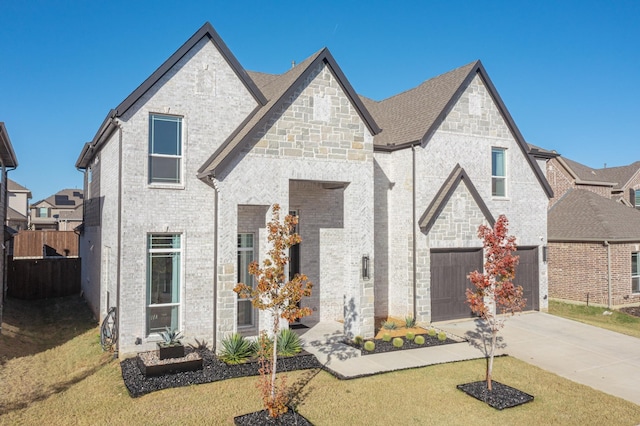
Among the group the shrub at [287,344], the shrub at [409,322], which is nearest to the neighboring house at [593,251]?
the shrub at [409,322]

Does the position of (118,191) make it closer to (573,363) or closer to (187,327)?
(187,327)

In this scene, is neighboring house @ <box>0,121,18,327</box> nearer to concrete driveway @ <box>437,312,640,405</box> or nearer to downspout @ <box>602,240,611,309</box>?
concrete driveway @ <box>437,312,640,405</box>

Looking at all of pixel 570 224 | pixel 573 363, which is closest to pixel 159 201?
pixel 573 363

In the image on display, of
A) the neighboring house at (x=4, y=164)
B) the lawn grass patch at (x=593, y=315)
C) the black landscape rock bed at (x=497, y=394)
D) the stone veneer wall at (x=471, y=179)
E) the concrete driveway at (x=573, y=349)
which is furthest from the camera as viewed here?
the lawn grass patch at (x=593, y=315)

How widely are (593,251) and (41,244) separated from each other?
108 feet

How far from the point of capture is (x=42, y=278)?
21.1 meters

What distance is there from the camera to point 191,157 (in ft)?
40.7

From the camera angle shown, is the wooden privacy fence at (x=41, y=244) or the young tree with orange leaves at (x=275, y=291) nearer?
the young tree with orange leaves at (x=275, y=291)

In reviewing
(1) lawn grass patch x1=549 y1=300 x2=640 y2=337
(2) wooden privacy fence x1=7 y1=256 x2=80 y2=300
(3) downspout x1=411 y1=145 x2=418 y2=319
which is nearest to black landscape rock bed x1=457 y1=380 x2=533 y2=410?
(3) downspout x1=411 y1=145 x2=418 y2=319

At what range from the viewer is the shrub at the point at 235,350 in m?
10.6

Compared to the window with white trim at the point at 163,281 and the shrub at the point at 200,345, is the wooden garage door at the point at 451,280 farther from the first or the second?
the window with white trim at the point at 163,281

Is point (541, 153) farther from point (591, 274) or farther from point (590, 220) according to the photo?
point (591, 274)

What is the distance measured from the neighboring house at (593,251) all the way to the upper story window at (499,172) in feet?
11.3

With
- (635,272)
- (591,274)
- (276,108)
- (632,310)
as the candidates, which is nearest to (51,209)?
(276,108)
